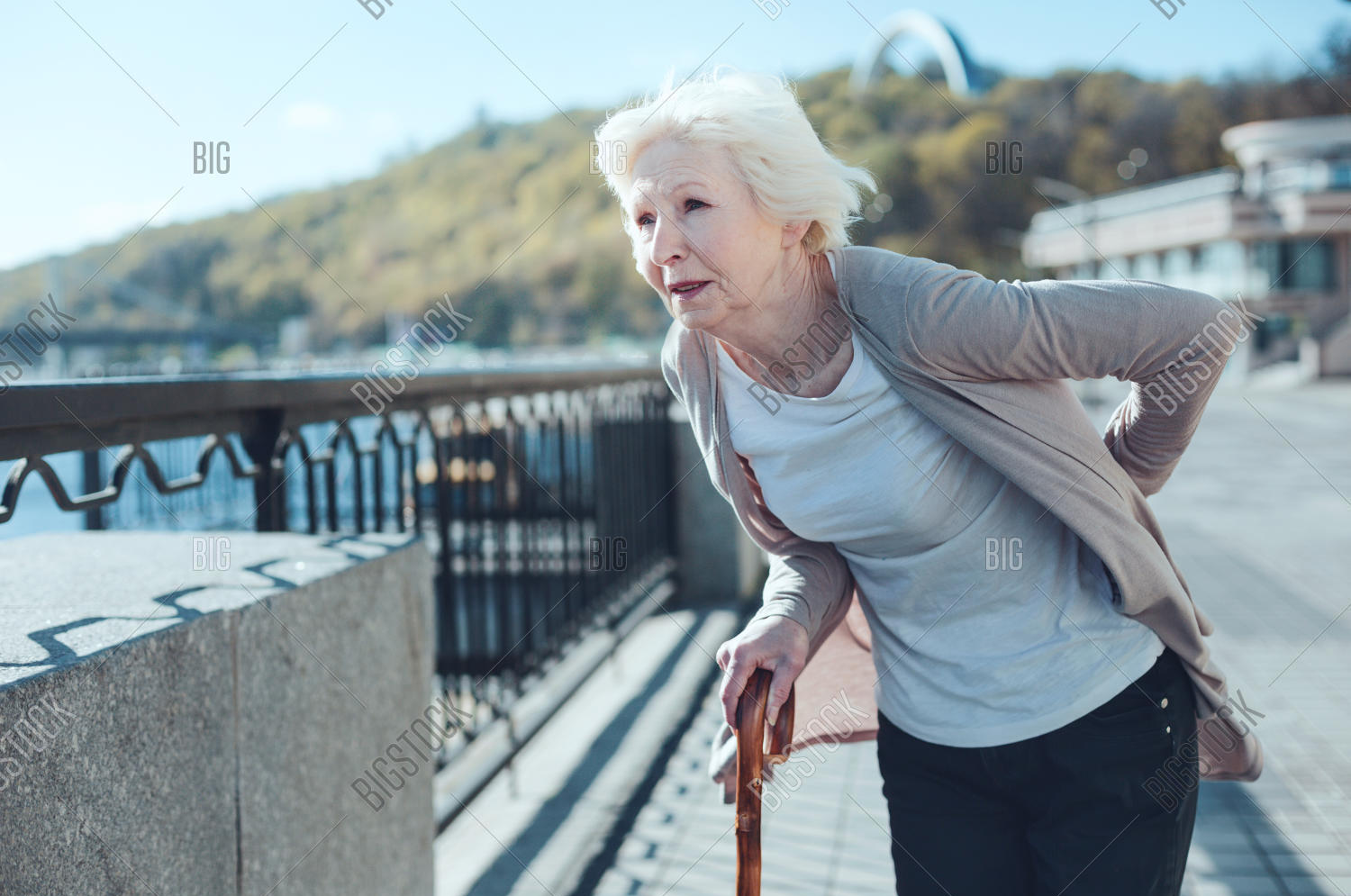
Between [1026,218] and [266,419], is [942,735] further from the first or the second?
[1026,218]

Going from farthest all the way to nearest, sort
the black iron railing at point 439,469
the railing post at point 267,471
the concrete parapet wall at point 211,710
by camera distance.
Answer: the railing post at point 267,471
the black iron railing at point 439,469
the concrete parapet wall at point 211,710

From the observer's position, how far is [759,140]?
1749 mm

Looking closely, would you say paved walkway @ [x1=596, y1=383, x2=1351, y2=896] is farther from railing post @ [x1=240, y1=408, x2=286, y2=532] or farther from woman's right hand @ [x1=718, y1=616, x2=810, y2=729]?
woman's right hand @ [x1=718, y1=616, x2=810, y2=729]

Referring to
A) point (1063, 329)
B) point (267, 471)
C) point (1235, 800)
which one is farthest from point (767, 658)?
point (1235, 800)

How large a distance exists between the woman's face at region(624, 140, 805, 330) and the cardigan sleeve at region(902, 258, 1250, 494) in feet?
0.80

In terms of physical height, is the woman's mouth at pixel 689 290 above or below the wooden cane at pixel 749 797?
above

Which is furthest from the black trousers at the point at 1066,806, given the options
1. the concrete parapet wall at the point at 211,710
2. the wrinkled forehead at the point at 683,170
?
the concrete parapet wall at the point at 211,710

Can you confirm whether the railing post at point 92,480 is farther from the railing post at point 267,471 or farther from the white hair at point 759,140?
the white hair at point 759,140

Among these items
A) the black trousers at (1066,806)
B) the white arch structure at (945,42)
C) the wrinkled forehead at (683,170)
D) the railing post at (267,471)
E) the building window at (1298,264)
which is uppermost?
the white arch structure at (945,42)

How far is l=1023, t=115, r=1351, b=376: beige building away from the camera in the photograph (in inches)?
1978

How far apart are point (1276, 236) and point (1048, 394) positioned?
58.5 m

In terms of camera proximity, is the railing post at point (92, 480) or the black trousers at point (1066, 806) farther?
the railing post at point (92, 480)

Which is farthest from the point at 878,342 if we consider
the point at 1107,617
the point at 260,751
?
the point at 260,751

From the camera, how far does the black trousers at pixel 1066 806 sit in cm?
173
